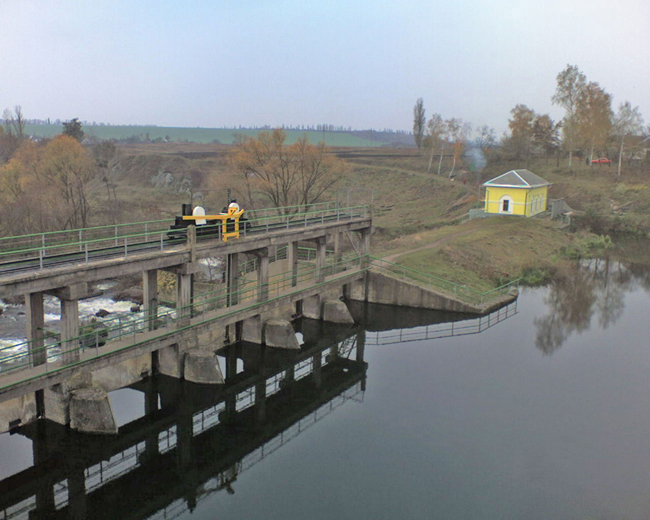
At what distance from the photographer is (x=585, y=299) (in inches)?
1660

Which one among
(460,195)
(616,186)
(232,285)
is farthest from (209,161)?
(232,285)

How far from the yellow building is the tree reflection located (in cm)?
1047

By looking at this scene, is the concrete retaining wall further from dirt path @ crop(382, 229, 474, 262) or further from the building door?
the building door

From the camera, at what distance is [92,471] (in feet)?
67.6

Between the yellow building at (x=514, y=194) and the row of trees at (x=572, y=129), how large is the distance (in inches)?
1051

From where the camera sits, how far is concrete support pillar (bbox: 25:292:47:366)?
21266 mm

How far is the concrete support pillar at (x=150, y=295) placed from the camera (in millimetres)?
25938

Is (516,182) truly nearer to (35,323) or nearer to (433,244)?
(433,244)

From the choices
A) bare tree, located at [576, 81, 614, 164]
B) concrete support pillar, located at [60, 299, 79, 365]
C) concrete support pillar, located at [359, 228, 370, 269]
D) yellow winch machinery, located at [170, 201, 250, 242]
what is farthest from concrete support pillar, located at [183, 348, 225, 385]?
bare tree, located at [576, 81, 614, 164]

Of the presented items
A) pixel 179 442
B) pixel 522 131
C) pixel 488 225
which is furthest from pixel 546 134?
pixel 179 442

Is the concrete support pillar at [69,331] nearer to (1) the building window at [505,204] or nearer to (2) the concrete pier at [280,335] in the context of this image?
(2) the concrete pier at [280,335]

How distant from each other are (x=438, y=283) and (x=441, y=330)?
20.9ft

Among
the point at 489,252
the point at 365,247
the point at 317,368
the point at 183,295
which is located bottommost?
the point at 317,368

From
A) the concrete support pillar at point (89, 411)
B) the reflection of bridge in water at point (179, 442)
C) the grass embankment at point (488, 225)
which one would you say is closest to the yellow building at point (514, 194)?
the grass embankment at point (488, 225)
